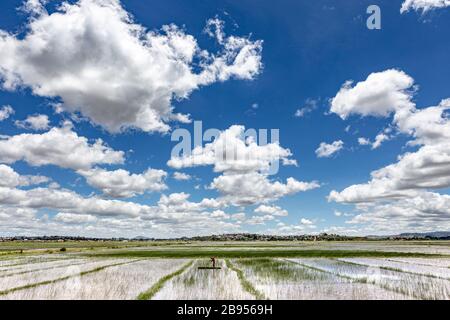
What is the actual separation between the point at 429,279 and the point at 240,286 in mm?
12761

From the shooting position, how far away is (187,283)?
23.5 meters

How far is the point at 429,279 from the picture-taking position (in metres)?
25.1
